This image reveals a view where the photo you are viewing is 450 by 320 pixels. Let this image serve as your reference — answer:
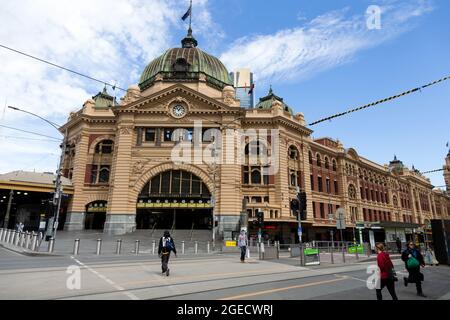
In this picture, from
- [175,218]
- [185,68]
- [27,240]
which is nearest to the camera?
[27,240]

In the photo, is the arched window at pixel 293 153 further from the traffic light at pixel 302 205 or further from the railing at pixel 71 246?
the traffic light at pixel 302 205

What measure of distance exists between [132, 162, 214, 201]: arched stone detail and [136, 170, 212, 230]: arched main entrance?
590mm

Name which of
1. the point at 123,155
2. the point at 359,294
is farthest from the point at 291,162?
the point at 359,294

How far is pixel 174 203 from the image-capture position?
40.0 metres

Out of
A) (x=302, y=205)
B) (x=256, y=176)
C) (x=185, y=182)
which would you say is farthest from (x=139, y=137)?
(x=302, y=205)

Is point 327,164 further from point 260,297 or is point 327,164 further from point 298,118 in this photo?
point 260,297

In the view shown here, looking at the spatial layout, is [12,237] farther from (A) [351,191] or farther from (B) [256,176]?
(A) [351,191]

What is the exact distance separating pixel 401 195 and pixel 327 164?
3174 centimetres

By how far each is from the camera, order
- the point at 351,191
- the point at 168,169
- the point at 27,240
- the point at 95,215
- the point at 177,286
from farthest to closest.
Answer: the point at 351,191, the point at 95,215, the point at 168,169, the point at 27,240, the point at 177,286

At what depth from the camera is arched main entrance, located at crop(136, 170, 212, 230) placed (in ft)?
131

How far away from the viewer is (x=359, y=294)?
9.44 meters

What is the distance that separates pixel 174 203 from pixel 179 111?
12.7 m

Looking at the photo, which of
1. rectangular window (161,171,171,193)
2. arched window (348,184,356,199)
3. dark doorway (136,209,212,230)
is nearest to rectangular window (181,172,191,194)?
rectangular window (161,171,171,193)

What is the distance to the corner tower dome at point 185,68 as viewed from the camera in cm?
4775
